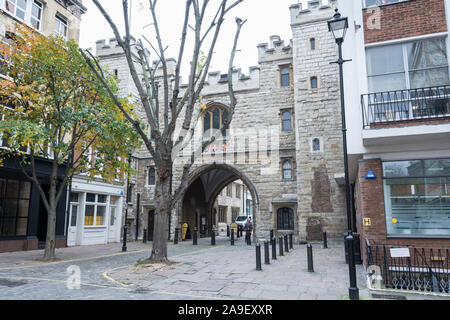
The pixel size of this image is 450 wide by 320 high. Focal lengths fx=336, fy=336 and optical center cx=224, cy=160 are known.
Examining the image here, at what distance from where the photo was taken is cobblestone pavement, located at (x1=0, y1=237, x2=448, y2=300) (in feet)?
20.9

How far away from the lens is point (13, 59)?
11461 millimetres

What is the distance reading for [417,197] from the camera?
8258 millimetres

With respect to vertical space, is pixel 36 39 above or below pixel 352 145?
above

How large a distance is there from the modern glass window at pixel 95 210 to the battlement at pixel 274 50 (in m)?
13.2

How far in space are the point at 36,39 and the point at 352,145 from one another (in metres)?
10.8

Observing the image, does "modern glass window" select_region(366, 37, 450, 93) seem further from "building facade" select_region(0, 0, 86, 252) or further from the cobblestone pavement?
"building facade" select_region(0, 0, 86, 252)

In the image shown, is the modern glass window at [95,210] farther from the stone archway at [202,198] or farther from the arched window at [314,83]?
the arched window at [314,83]

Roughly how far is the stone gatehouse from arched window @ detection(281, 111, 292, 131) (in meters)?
0.06

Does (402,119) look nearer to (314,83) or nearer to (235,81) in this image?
(314,83)

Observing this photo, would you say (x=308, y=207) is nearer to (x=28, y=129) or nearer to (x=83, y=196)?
(x=83, y=196)

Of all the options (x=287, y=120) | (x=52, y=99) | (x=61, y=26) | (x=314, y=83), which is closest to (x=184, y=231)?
(x=287, y=120)

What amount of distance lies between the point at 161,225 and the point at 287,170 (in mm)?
11961

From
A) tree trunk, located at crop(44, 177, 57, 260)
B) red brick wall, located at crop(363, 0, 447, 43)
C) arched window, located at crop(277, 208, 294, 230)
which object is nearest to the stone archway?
arched window, located at crop(277, 208, 294, 230)
